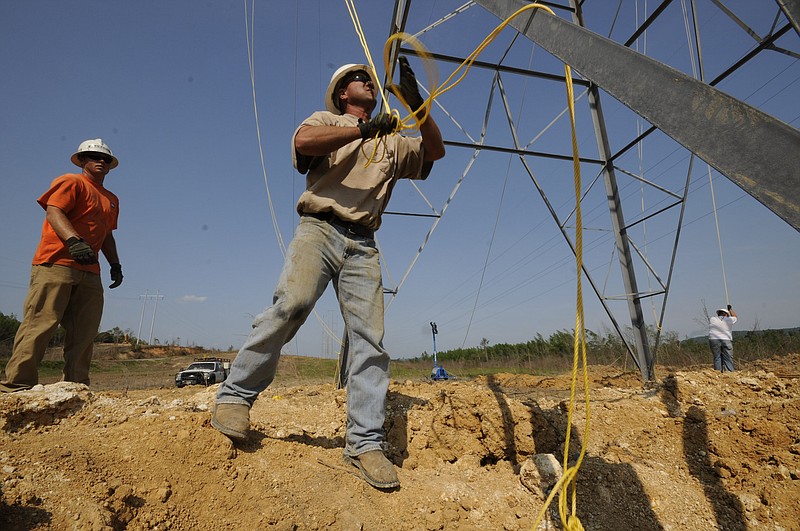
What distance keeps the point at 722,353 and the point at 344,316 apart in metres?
8.78

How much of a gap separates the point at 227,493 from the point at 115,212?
2.62 meters

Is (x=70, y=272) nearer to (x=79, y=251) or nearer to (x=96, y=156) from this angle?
(x=79, y=251)

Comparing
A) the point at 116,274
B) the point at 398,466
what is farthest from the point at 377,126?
the point at 116,274

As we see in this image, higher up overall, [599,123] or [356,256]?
[599,123]

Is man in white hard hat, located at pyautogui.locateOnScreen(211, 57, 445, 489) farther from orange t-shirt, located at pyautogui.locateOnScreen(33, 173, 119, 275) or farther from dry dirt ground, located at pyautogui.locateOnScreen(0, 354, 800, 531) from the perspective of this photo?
orange t-shirt, located at pyautogui.locateOnScreen(33, 173, 119, 275)

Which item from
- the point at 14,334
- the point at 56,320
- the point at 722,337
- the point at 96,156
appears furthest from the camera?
the point at 14,334

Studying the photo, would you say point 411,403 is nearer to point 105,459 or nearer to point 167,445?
point 167,445

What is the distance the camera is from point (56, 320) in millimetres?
2656

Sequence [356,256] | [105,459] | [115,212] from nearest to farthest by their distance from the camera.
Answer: [105,459]
[356,256]
[115,212]

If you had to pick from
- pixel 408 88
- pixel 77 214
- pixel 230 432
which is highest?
pixel 408 88

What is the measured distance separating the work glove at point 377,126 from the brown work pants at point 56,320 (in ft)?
7.23

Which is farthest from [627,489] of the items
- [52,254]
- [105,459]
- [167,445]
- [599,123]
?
[599,123]

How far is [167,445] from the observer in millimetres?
1582

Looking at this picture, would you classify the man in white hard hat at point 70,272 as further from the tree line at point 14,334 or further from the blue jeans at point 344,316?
the tree line at point 14,334
